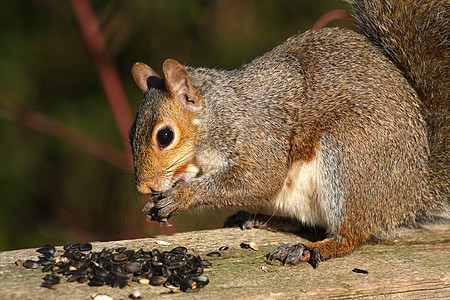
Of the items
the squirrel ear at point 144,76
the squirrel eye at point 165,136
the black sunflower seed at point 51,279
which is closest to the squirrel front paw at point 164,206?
the squirrel eye at point 165,136

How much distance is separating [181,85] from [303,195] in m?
0.60

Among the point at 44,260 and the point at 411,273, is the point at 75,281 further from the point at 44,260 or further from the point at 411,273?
the point at 411,273

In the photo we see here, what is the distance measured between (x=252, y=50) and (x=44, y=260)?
6.61 ft

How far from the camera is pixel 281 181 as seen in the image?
230 centimetres

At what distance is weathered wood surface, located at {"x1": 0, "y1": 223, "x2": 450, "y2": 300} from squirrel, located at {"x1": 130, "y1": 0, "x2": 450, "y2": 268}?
3.6 inches

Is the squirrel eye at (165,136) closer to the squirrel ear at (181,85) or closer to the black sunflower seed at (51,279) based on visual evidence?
the squirrel ear at (181,85)

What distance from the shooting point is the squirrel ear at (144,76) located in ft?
8.07

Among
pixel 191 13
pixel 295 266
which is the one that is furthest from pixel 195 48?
pixel 295 266

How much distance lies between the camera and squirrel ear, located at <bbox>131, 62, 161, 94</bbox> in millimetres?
2459

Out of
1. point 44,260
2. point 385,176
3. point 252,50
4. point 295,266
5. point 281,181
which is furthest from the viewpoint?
point 252,50

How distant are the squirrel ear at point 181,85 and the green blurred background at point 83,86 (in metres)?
0.90

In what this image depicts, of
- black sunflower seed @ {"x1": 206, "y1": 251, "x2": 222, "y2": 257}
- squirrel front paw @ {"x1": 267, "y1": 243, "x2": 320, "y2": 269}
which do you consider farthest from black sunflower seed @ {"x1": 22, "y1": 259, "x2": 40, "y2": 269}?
squirrel front paw @ {"x1": 267, "y1": 243, "x2": 320, "y2": 269}

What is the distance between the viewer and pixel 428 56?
2254 mm

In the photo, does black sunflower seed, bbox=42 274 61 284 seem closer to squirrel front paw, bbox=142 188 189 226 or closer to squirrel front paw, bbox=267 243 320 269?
squirrel front paw, bbox=142 188 189 226
